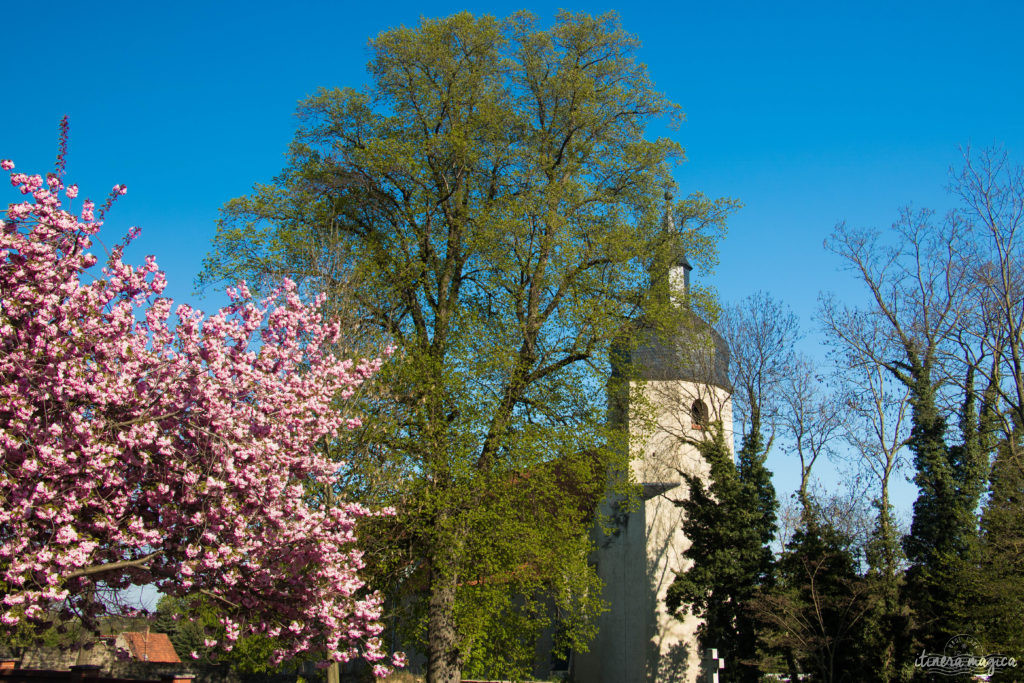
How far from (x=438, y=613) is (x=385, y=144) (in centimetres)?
1151

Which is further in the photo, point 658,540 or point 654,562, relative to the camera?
point 658,540

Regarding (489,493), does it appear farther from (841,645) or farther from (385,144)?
(841,645)

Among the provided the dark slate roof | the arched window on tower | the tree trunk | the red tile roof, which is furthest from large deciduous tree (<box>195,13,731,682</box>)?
the red tile roof

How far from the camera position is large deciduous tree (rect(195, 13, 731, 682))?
18.7m

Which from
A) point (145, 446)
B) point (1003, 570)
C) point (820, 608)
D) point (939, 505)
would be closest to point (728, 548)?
point (820, 608)

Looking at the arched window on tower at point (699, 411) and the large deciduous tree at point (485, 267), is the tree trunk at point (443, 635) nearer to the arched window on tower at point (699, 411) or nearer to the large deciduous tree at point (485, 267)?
the large deciduous tree at point (485, 267)

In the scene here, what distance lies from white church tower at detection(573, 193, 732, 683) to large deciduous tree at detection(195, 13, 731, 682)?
259 inches

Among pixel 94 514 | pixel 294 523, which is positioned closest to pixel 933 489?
pixel 294 523

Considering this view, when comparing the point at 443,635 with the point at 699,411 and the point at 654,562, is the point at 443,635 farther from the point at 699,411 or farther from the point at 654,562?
the point at 699,411

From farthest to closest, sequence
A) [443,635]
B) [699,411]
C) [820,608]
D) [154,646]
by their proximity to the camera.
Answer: [154,646], [699,411], [820,608], [443,635]

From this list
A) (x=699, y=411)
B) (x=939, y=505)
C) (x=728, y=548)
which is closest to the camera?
(x=939, y=505)

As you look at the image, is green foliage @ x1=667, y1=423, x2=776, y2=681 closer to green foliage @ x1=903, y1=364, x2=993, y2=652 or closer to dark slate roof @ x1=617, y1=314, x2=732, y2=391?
dark slate roof @ x1=617, y1=314, x2=732, y2=391

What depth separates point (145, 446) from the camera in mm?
9742

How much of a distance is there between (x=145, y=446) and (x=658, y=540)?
2448cm
